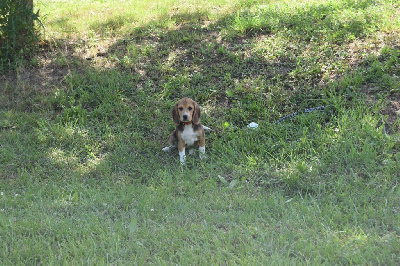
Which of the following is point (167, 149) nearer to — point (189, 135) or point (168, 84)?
point (189, 135)

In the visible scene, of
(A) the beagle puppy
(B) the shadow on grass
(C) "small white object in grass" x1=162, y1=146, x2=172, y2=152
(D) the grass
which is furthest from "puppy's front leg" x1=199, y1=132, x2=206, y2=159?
(C) "small white object in grass" x1=162, y1=146, x2=172, y2=152

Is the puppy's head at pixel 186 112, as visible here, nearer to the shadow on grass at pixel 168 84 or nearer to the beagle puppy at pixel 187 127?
the beagle puppy at pixel 187 127

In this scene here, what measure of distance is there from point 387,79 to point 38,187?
5.38 metres

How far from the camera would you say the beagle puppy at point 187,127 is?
21.4 feet

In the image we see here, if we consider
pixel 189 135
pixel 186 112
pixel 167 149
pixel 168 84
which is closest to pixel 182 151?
pixel 189 135

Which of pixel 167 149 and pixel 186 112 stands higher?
pixel 186 112

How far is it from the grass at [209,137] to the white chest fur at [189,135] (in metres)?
0.33

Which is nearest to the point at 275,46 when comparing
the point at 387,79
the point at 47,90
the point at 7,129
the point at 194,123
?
the point at 387,79

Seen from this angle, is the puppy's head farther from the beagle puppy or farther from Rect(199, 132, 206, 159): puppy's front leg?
Rect(199, 132, 206, 159): puppy's front leg

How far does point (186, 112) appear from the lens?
647 centimetres

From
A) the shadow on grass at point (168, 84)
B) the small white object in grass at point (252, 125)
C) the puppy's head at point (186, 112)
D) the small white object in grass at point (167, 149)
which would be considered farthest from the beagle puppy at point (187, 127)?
the small white object in grass at point (252, 125)

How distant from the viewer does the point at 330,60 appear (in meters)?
8.31

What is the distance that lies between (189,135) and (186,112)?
41cm

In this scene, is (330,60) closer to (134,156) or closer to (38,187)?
(134,156)
